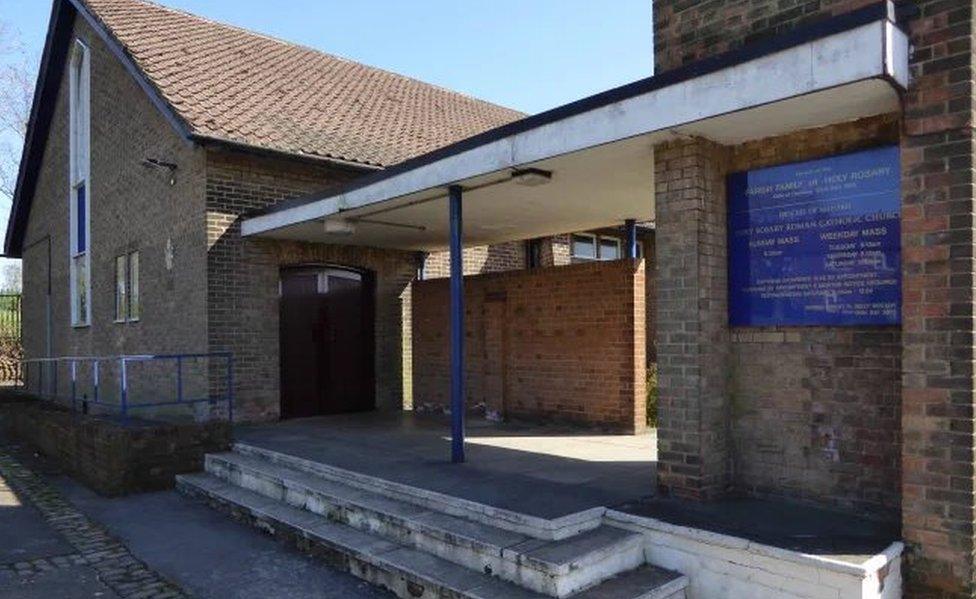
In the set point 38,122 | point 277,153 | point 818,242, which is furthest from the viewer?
point 38,122

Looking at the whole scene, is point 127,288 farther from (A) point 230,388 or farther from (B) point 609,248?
(B) point 609,248

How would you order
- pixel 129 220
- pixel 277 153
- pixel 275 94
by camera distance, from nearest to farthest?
pixel 277 153
pixel 275 94
pixel 129 220

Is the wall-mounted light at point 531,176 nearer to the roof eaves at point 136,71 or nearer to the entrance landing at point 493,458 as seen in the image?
the entrance landing at point 493,458

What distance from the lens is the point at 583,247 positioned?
1605cm

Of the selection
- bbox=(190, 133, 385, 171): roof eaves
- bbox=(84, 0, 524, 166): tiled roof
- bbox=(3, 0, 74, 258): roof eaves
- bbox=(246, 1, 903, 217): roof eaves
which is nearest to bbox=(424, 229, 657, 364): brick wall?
bbox=(84, 0, 524, 166): tiled roof

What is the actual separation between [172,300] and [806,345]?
8.98 meters

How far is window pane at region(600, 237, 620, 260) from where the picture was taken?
16.6 metres

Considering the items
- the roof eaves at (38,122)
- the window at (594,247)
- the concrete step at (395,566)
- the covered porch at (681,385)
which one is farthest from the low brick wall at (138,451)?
the roof eaves at (38,122)

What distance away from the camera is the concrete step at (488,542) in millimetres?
4273

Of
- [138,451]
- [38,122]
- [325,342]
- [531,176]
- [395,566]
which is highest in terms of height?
[38,122]

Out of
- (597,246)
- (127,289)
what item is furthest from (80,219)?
(597,246)

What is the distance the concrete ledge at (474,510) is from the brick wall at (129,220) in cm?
440

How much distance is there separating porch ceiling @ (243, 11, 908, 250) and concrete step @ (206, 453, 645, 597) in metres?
2.76

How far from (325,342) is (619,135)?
7.35 metres
